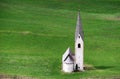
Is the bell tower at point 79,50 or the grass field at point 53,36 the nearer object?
the grass field at point 53,36

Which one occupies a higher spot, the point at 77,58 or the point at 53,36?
the point at 53,36

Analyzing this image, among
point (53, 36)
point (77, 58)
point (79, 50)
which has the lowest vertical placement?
point (77, 58)

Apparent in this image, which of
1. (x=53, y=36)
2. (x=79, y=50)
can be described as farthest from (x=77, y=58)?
(x=53, y=36)

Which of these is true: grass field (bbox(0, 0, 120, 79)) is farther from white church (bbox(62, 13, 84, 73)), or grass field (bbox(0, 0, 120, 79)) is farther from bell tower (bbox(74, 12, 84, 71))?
bell tower (bbox(74, 12, 84, 71))

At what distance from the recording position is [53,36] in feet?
308

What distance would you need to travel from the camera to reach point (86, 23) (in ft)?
359

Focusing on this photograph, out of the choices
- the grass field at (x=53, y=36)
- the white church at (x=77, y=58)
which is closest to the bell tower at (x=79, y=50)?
the white church at (x=77, y=58)

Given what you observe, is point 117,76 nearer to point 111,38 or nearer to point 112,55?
point 112,55

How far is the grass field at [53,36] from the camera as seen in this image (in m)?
70.6

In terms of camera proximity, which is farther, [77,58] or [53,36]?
[53,36]

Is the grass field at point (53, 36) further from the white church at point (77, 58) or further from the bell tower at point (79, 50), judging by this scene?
the bell tower at point (79, 50)

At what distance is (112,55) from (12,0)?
5917 centimetres

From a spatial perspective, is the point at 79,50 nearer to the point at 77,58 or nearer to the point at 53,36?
the point at 77,58

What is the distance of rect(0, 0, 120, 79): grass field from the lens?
70.6 m
